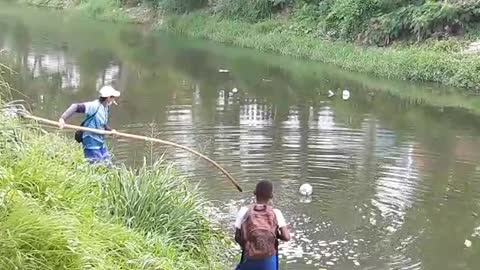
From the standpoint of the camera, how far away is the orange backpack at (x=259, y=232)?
6.48 metres

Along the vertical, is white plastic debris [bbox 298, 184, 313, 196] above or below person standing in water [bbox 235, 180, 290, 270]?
below

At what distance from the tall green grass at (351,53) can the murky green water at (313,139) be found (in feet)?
3.22

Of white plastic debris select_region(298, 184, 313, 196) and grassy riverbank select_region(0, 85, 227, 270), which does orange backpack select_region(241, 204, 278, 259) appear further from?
white plastic debris select_region(298, 184, 313, 196)

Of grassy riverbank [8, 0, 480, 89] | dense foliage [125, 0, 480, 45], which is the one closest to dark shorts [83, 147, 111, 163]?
grassy riverbank [8, 0, 480, 89]

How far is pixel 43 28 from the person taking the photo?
41.6 meters

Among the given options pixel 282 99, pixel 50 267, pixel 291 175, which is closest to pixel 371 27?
pixel 282 99

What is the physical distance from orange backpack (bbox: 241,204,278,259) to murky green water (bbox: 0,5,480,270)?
1.98 meters

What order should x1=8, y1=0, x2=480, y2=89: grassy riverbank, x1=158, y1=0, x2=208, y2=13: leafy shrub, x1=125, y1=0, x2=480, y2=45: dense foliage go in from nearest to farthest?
x1=8, y1=0, x2=480, y2=89: grassy riverbank → x1=125, y1=0, x2=480, y2=45: dense foliage → x1=158, y1=0, x2=208, y2=13: leafy shrub

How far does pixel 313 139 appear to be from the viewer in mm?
14891

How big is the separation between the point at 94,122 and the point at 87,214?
3.16 m

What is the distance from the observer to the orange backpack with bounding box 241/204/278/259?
255 inches

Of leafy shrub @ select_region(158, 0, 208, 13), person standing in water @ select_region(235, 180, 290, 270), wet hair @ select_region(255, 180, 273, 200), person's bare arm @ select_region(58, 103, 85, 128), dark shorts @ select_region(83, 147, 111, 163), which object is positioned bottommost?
person standing in water @ select_region(235, 180, 290, 270)

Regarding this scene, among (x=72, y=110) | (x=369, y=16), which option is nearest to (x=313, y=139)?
(x=72, y=110)

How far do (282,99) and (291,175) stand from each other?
887 centimetres
